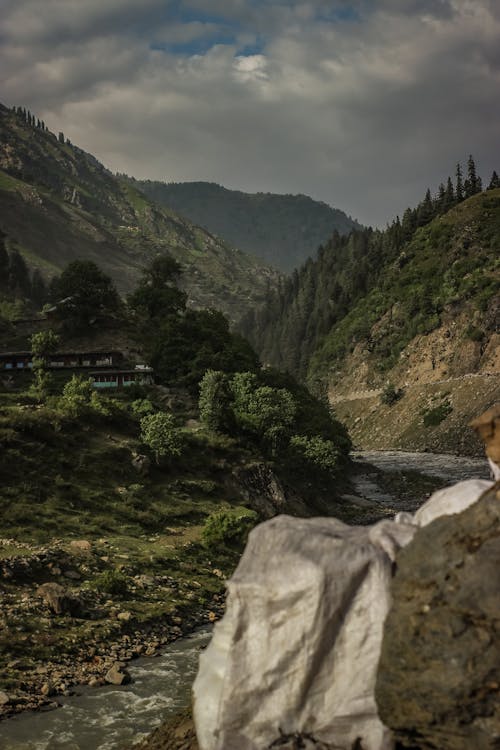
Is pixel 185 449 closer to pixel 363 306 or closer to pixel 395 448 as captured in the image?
pixel 395 448

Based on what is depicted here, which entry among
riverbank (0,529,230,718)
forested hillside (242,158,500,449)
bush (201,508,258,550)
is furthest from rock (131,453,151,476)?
forested hillside (242,158,500,449)

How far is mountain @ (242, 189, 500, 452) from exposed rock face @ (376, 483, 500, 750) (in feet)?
362

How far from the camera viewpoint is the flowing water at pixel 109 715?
2523 cm

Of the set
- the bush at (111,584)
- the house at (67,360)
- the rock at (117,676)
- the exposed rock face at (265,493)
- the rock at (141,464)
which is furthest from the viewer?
the house at (67,360)

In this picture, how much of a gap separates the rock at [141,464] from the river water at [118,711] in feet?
Answer: 85.9

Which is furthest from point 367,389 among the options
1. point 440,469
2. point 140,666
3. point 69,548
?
point 140,666

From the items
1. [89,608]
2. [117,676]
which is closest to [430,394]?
[89,608]

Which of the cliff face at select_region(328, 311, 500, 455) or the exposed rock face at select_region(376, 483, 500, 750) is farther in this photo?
the cliff face at select_region(328, 311, 500, 455)

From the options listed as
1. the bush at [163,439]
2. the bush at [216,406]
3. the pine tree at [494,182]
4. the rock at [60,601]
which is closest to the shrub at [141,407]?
the bush at [216,406]

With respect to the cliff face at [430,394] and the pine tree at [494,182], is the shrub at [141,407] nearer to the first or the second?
the cliff face at [430,394]

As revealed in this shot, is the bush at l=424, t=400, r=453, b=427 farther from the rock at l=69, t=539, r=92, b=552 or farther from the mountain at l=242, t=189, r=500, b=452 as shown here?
the rock at l=69, t=539, r=92, b=552

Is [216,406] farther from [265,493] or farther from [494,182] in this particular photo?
[494,182]

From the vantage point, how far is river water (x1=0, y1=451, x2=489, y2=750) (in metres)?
25.3

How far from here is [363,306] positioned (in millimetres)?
196125
